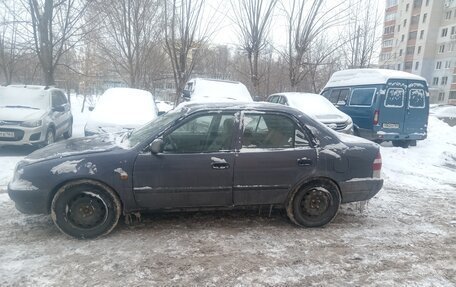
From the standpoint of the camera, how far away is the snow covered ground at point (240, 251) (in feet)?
9.89

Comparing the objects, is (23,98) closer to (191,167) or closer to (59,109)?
(59,109)

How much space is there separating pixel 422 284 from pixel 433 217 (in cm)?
212

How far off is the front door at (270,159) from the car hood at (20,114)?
20.4ft

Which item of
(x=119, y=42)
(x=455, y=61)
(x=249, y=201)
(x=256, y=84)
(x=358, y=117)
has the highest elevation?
(x=455, y=61)

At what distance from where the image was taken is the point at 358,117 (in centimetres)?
1042

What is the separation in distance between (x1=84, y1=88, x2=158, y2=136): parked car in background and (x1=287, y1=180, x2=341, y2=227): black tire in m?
4.01

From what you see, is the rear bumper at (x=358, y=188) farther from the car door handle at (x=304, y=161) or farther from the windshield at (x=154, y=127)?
the windshield at (x=154, y=127)

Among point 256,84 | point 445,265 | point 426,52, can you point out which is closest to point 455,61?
point 426,52

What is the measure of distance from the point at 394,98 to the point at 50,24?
11.5m

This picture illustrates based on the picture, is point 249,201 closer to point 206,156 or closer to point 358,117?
point 206,156

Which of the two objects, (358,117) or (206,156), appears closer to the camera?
(206,156)

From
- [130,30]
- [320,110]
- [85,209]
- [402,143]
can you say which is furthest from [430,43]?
[85,209]

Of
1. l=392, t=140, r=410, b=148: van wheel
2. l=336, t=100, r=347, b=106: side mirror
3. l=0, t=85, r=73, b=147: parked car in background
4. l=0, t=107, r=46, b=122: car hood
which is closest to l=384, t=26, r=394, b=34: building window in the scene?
l=336, t=100, r=347, b=106: side mirror

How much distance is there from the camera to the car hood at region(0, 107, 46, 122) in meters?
7.47
